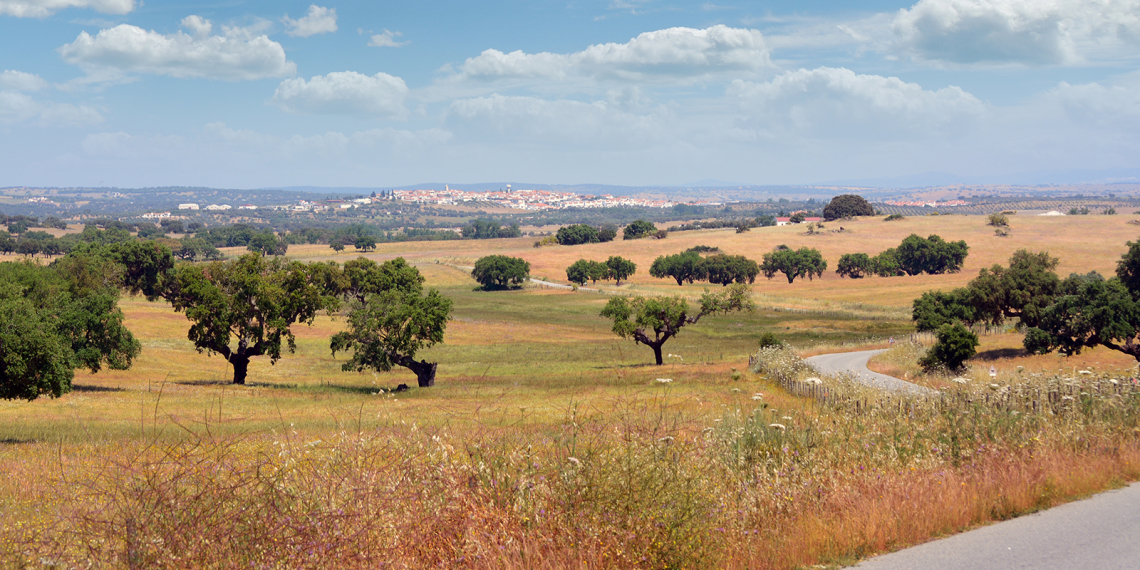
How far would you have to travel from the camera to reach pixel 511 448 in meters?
7.75

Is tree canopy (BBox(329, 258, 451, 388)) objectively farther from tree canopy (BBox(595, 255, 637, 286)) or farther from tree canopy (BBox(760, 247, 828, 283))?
tree canopy (BBox(760, 247, 828, 283))

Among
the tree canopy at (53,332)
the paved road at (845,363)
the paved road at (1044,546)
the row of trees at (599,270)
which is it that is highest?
the paved road at (1044,546)

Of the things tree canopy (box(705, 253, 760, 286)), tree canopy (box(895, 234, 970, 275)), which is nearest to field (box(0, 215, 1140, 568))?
tree canopy (box(705, 253, 760, 286))

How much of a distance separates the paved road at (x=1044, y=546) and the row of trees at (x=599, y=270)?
146m

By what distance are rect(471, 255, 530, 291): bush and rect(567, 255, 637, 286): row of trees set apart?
36.5 feet

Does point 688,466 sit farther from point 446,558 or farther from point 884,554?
point 446,558

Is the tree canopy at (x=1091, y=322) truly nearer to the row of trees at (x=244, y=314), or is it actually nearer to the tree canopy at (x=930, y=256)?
the row of trees at (x=244, y=314)

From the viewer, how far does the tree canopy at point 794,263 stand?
15488 centimetres

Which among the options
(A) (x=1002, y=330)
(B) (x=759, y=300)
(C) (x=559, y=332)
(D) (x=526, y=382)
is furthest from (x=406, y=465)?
(B) (x=759, y=300)

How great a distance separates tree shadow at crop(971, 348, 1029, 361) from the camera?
4728 cm

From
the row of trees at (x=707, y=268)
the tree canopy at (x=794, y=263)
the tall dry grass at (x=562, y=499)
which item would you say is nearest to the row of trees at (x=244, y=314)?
the tall dry grass at (x=562, y=499)

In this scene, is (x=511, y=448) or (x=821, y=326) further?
(x=821, y=326)

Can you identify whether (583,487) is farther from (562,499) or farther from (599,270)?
(599,270)

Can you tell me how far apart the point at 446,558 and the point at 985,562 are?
190 inches
